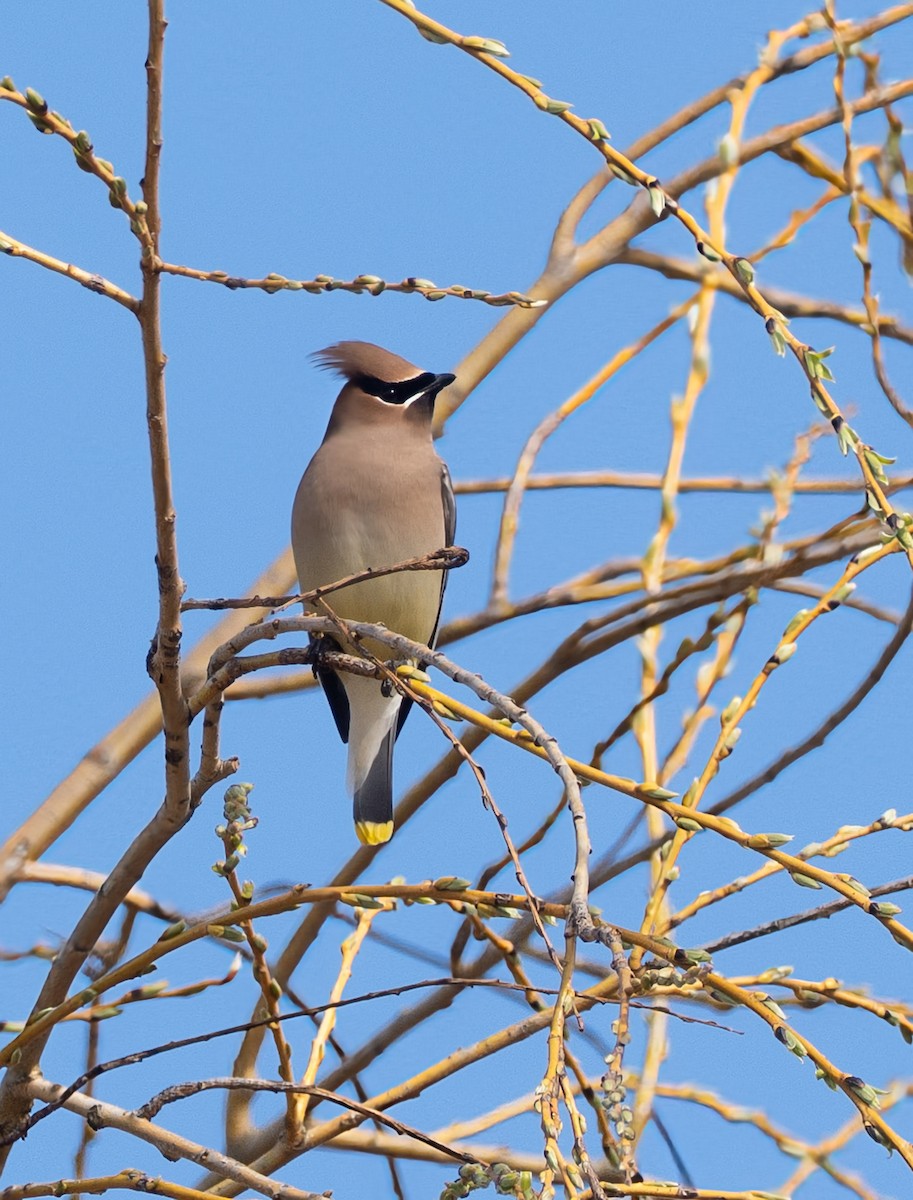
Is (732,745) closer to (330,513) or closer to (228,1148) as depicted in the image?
(228,1148)

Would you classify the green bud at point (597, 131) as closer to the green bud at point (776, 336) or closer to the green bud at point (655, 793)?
the green bud at point (776, 336)

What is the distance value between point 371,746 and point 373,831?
0.57 m

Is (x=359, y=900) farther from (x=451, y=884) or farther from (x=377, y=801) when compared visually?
(x=377, y=801)

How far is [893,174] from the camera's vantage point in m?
3.38

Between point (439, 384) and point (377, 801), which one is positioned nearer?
point (377, 801)

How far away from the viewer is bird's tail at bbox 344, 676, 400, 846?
4.14m

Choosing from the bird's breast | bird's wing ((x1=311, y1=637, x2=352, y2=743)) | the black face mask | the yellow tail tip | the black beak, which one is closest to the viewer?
the yellow tail tip

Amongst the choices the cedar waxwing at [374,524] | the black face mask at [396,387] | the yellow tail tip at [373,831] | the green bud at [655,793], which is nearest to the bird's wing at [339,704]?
the cedar waxwing at [374,524]

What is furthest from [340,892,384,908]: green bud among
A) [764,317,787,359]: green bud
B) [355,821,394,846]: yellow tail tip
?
[355,821,394,846]: yellow tail tip

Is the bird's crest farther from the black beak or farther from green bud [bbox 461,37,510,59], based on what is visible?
green bud [bbox 461,37,510,59]

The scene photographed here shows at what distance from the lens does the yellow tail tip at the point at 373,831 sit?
3.86 metres

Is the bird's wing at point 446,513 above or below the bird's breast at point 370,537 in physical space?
above

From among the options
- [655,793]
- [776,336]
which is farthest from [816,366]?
[655,793]

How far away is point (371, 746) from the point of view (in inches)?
176
